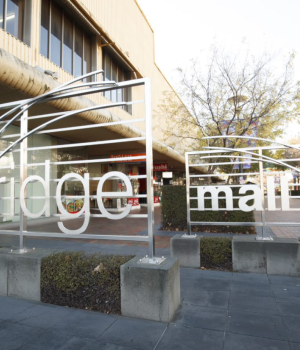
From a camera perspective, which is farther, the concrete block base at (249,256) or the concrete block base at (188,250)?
the concrete block base at (188,250)

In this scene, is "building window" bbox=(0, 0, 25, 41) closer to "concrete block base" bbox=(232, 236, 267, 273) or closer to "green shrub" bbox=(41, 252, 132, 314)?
"green shrub" bbox=(41, 252, 132, 314)

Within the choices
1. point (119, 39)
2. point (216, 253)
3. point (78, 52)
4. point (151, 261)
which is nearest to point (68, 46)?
point (78, 52)

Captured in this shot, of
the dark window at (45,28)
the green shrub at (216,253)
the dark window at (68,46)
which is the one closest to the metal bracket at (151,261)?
the green shrub at (216,253)

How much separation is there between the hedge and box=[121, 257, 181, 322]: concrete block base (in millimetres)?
5831

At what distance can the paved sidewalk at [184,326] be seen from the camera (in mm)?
2697

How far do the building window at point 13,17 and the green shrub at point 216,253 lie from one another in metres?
9.47

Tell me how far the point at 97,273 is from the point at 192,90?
10.2m

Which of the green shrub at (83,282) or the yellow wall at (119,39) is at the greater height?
the yellow wall at (119,39)

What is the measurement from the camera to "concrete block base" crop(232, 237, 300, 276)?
481 centimetres

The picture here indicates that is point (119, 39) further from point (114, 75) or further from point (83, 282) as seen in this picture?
point (83, 282)

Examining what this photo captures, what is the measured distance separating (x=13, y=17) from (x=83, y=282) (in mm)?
10011

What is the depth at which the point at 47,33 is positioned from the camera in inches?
436

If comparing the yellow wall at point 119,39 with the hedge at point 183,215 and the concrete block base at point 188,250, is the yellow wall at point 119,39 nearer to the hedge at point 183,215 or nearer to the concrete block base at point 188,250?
the hedge at point 183,215

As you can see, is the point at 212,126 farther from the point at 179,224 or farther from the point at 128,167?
the point at 128,167
